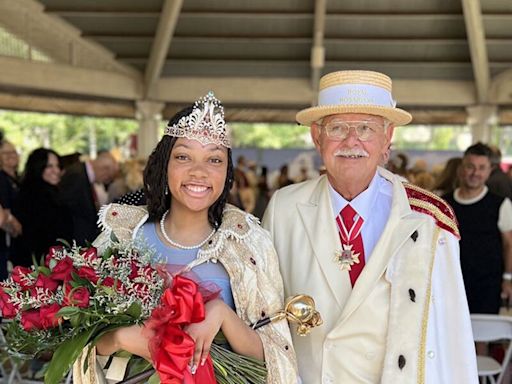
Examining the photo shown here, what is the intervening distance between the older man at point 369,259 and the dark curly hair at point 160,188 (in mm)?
314

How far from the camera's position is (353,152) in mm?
1877

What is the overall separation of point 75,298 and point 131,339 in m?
0.15

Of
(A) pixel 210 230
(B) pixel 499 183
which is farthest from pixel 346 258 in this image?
(B) pixel 499 183

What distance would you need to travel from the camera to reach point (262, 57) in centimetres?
1197

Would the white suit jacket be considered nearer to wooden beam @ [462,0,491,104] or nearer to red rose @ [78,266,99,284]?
red rose @ [78,266,99,284]

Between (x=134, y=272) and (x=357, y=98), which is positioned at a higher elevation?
(x=357, y=98)

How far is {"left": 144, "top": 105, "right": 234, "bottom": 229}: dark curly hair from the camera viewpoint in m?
1.76

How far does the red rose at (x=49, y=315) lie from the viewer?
55.6 inches

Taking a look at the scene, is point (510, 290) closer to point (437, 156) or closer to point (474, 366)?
point (474, 366)

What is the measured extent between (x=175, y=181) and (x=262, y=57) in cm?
1058

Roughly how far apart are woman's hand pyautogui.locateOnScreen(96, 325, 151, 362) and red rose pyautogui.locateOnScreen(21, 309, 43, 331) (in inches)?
6.1

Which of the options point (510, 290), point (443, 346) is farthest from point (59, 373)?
point (510, 290)

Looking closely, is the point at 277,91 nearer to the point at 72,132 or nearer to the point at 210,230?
the point at 72,132

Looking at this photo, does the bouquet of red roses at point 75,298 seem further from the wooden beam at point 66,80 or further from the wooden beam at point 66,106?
the wooden beam at point 66,106
